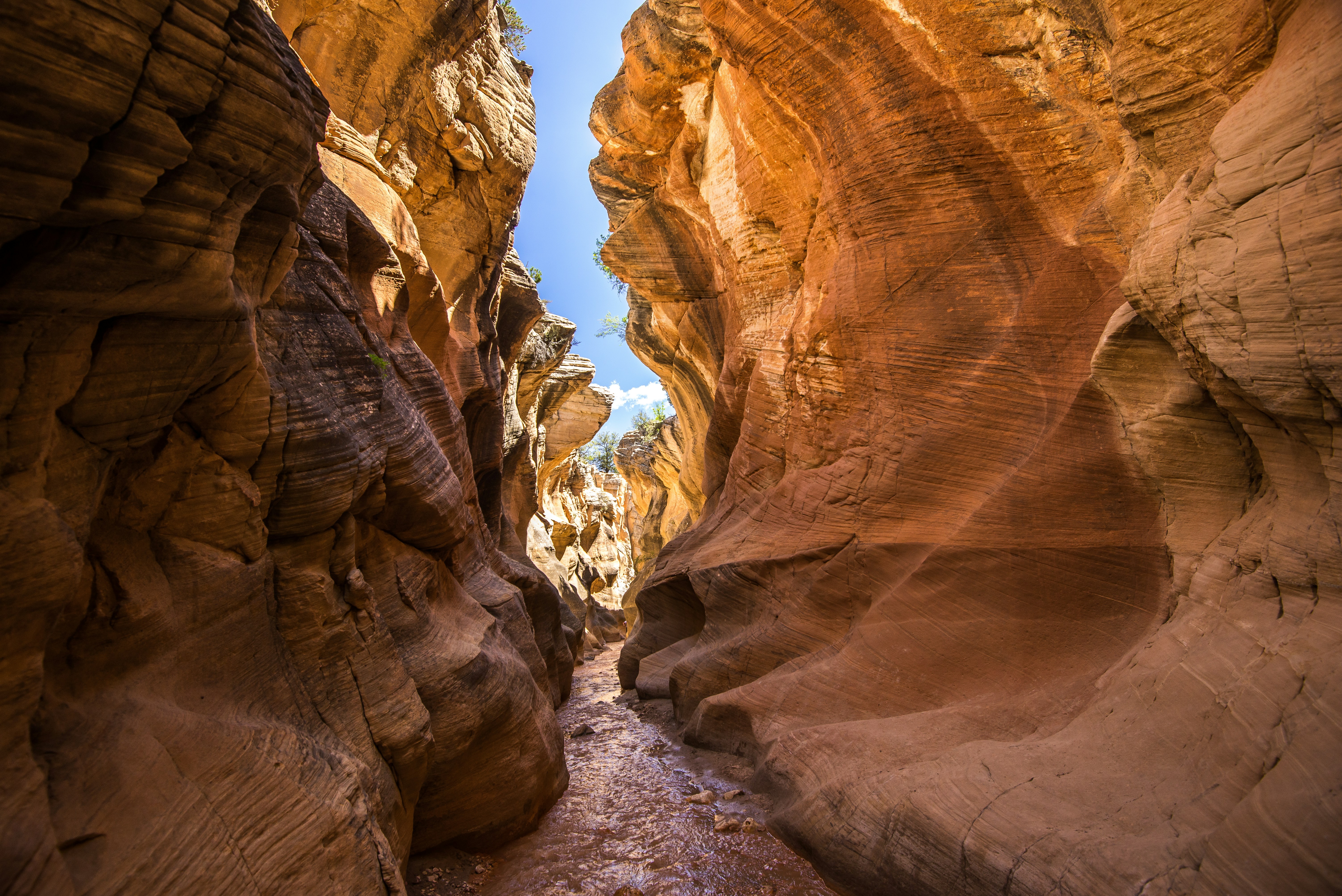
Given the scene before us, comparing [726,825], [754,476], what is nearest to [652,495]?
[754,476]

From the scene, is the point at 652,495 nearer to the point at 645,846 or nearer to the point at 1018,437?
the point at 1018,437

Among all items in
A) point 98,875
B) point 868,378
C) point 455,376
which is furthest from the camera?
point 455,376

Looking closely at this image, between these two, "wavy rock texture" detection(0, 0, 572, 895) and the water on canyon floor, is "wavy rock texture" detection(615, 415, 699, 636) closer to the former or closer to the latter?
the water on canyon floor

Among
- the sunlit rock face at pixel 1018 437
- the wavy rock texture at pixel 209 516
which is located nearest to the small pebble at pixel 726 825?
the sunlit rock face at pixel 1018 437

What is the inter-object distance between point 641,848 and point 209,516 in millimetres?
4889

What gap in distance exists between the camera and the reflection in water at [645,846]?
228 inches

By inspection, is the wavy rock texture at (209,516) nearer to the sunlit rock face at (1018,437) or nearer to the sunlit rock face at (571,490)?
the sunlit rock face at (1018,437)

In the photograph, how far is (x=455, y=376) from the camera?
40.2 feet

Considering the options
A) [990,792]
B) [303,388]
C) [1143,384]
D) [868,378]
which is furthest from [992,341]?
[303,388]

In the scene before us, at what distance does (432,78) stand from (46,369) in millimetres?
9567

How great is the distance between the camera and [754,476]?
11.8m

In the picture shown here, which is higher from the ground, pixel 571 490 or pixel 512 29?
pixel 512 29

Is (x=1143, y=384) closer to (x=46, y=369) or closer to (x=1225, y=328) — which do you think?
(x=1225, y=328)

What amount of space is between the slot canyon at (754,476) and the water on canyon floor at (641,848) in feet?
0.19
